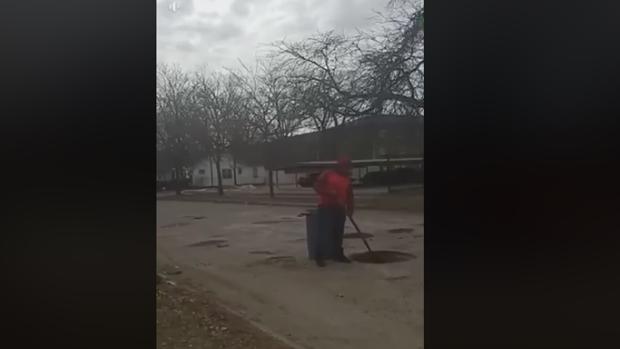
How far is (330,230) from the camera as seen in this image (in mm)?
1431

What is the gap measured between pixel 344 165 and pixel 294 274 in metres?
0.43

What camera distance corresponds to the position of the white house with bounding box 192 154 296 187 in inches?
58.5

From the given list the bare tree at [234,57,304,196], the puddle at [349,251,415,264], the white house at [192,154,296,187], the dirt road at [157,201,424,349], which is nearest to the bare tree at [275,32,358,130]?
the bare tree at [234,57,304,196]

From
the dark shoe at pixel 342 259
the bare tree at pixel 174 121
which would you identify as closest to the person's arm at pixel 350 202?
the dark shoe at pixel 342 259

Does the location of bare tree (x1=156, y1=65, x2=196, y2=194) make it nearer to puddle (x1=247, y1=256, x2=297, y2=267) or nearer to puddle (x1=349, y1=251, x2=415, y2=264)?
puddle (x1=247, y1=256, x2=297, y2=267)

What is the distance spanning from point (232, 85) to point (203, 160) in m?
0.29

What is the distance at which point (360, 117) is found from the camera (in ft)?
4.81

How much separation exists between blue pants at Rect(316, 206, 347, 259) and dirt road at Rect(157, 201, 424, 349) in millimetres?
38
